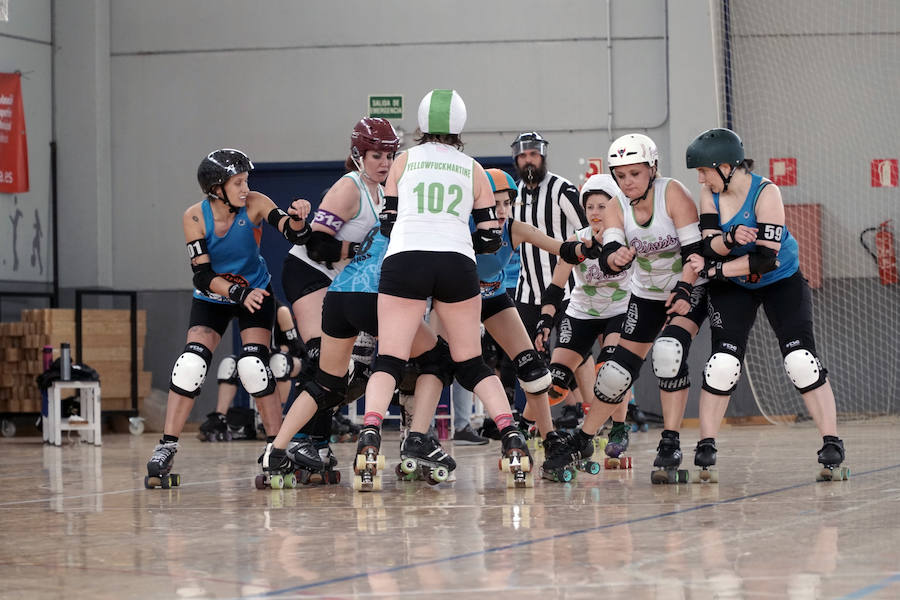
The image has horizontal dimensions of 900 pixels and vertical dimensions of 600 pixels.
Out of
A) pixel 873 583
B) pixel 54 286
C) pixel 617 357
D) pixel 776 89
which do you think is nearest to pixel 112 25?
pixel 54 286

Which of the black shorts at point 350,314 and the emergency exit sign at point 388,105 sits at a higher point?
the emergency exit sign at point 388,105

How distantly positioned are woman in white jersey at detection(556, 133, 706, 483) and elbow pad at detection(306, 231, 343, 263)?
111 cm

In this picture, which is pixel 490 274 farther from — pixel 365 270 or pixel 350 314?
pixel 350 314

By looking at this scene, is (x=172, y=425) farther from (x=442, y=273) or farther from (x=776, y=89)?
(x=776, y=89)

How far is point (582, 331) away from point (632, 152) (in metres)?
1.43

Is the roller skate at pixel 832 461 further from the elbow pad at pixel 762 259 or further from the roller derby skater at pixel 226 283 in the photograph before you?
the roller derby skater at pixel 226 283

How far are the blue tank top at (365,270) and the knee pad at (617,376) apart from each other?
1013mm

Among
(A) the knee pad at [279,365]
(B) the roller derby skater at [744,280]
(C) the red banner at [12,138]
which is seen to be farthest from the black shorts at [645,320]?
(C) the red banner at [12,138]

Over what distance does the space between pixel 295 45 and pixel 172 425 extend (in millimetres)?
6577

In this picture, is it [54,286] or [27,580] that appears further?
[54,286]

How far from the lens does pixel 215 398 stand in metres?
10.7

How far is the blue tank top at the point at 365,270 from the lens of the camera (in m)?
4.37

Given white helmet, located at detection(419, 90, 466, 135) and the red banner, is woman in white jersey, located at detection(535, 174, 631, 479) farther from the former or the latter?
the red banner

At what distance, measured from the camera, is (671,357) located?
174 inches
